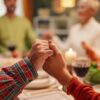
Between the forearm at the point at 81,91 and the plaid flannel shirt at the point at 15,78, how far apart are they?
Answer: 0.16m

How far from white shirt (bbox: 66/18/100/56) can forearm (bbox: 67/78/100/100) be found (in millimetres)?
1681

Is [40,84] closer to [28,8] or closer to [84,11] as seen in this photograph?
[84,11]

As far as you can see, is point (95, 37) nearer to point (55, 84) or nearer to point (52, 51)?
point (55, 84)

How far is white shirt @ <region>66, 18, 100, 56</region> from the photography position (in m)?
2.70

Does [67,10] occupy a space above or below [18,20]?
below

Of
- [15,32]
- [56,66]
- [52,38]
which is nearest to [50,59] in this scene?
[56,66]

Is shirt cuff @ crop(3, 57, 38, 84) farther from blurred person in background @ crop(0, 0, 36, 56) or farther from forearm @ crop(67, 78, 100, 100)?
blurred person in background @ crop(0, 0, 36, 56)

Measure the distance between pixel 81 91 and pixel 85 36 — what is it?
187 centimetres

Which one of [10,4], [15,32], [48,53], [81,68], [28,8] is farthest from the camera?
[28,8]

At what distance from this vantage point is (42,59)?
998 mm

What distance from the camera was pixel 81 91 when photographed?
0.96 metres

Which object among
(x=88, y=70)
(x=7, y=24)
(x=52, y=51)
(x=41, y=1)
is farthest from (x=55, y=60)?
(x=41, y=1)

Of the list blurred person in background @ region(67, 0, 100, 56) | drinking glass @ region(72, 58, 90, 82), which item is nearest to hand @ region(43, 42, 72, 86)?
drinking glass @ region(72, 58, 90, 82)

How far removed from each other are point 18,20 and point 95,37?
3.44 ft
